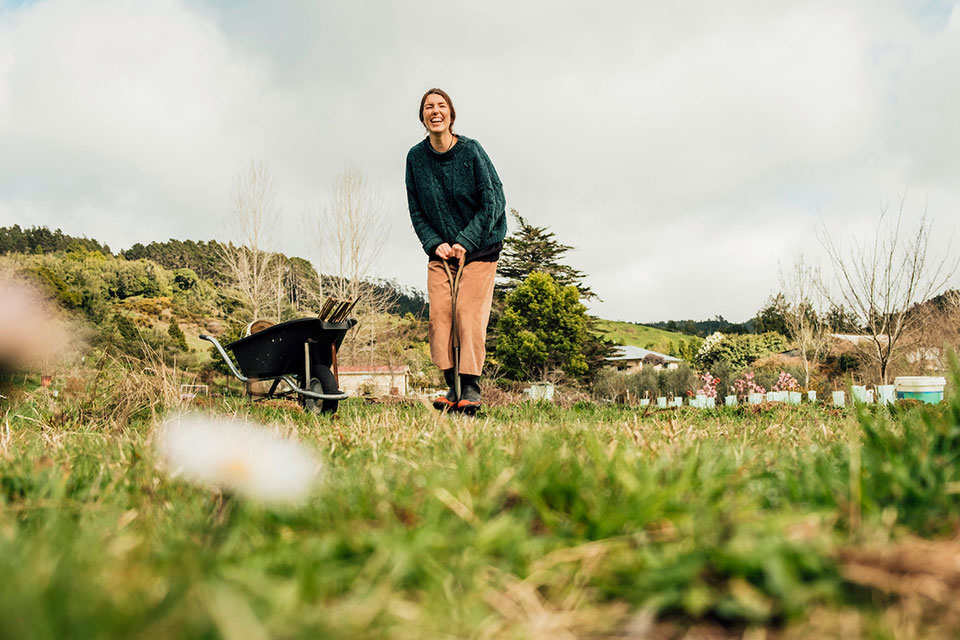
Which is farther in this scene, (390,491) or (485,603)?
(390,491)

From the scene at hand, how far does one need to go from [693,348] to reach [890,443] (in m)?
42.3

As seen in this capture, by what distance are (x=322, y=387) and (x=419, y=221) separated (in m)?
1.68

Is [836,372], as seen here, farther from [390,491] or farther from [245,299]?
[390,491]

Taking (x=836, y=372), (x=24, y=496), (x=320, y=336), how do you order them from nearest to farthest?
(x=24, y=496) → (x=320, y=336) → (x=836, y=372)

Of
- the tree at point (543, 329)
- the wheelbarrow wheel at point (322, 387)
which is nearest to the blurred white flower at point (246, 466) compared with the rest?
the wheelbarrow wheel at point (322, 387)

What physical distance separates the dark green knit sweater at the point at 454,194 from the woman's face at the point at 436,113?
204 mm

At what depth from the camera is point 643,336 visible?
53.3 meters

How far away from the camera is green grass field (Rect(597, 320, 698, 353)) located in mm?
49803

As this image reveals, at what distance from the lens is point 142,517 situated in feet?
4.11

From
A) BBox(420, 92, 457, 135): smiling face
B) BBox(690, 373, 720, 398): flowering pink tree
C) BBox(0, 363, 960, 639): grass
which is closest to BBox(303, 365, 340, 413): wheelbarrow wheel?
BBox(420, 92, 457, 135): smiling face

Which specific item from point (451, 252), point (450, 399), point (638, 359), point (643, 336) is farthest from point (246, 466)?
point (643, 336)

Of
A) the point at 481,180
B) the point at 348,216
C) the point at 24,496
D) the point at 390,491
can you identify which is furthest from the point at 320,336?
the point at 348,216

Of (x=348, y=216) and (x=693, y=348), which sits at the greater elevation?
(x=348, y=216)

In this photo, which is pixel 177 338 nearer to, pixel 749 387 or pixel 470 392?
pixel 749 387
